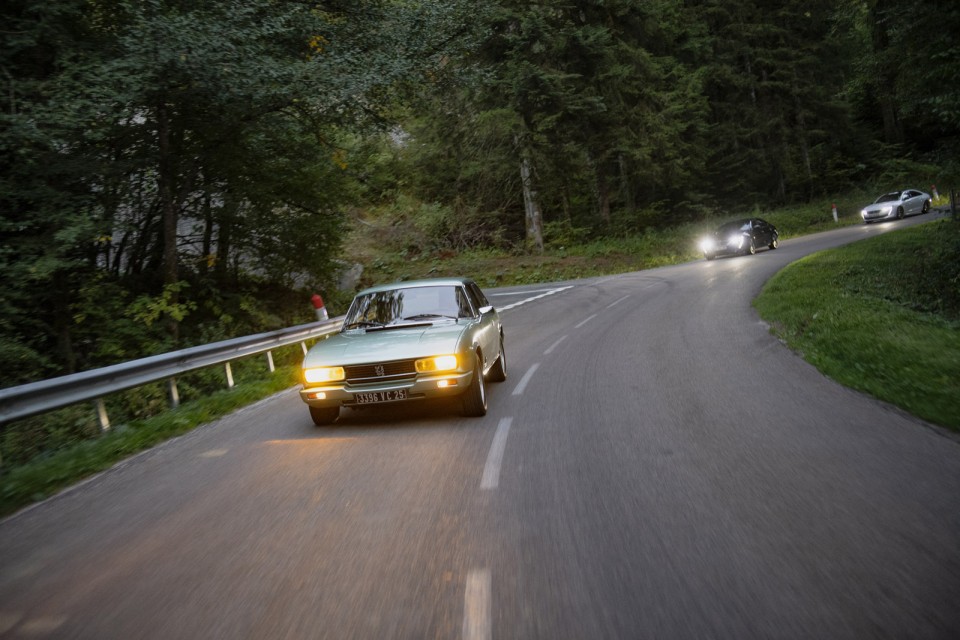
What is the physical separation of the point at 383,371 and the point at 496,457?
5.81 ft

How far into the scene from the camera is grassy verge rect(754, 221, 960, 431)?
728cm

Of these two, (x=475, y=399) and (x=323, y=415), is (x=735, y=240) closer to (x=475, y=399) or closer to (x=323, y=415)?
(x=475, y=399)

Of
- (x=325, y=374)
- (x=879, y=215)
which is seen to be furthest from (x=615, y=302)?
(x=879, y=215)

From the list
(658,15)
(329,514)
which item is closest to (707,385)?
(329,514)

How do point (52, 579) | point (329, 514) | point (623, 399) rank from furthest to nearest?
1. point (623, 399)
2. point (329, 514)
3. point (52, 579)

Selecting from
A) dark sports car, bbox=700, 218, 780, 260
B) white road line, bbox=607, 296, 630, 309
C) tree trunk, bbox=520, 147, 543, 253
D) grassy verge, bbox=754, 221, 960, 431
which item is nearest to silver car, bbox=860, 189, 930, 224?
dark sports car, bbox=700, 218, 780, 260

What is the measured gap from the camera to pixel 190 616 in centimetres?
338

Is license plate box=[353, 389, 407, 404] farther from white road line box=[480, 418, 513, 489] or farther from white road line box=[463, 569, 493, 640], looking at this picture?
white road line box=[463, 569, 493, 640]

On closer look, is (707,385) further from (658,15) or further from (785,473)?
(658,15)

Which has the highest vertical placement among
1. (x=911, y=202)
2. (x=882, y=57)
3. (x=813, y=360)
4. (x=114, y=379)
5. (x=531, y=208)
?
(x=882, y=57)

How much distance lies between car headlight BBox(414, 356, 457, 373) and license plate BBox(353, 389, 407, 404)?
295 mm

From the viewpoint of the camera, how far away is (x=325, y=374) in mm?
7156

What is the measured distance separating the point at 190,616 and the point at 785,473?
157 inches

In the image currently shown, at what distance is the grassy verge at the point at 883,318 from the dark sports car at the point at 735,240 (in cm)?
808
